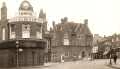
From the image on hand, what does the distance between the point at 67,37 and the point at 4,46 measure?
2936cm

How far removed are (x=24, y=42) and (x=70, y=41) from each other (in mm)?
29925

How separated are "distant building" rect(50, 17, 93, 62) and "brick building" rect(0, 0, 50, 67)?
73.7ft

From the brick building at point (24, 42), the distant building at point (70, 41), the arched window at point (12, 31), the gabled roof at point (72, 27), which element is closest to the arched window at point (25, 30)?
the brick building at point (24, 42)

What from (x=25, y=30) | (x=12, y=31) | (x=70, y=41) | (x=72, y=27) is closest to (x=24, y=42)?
(x=25, y=30)

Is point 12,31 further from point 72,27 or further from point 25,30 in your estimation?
point 72,27

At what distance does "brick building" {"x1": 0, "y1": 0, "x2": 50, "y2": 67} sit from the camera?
48188 millimetres

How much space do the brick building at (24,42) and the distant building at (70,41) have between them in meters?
22.5

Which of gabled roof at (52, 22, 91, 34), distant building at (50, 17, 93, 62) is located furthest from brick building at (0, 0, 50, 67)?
gabled roof at (52, 22, 91, 34)

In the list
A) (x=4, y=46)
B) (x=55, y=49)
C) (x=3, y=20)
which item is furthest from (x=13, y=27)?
(x=55, y=49)

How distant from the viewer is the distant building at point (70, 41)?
74.8 metres

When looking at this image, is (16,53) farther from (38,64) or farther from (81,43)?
(81,43)

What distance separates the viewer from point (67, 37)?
252 feet

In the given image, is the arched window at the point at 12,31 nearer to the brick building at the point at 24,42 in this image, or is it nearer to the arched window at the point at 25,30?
the brick building at the point at 24,42

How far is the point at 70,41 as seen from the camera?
76938 millimetres
